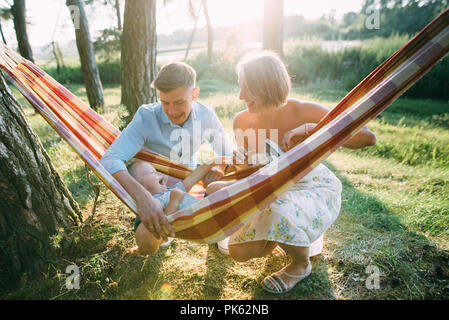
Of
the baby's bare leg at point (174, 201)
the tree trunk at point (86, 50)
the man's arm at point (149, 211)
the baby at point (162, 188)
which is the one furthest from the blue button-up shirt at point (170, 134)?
the tree trunk at point (86, 50)

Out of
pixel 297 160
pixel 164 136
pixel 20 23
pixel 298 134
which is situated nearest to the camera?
pixel 297 160

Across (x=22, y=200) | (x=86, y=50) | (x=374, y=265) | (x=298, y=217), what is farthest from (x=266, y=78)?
(x=86, y=50)

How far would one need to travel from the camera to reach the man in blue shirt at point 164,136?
1.25m

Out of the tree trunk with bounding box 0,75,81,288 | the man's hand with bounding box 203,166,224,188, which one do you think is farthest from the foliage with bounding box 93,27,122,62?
the man's hand with bounding box 203,166,224,188

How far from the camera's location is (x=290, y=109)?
1.68 metres

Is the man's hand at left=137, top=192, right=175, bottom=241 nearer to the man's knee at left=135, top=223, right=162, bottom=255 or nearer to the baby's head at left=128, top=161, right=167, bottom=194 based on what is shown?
the man's knee at left=135, top=223, right=162, bottom=255

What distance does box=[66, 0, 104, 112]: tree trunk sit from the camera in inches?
153

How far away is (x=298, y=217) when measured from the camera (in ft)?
4.23

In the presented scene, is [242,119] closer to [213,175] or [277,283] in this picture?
[213,175]

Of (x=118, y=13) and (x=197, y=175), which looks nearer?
(x=197, y=175)

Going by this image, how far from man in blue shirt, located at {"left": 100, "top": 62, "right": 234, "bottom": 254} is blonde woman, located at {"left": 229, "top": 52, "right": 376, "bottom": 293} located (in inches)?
12.5

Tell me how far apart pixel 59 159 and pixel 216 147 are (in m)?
2.26

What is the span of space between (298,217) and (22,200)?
151 cm
